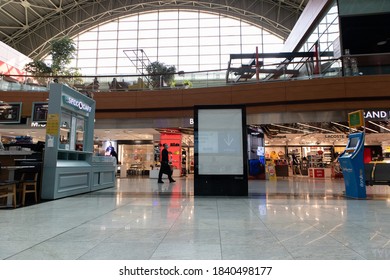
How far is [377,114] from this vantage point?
1168 cm

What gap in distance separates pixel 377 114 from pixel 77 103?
11.8m

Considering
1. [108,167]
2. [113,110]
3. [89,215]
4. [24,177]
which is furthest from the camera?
[113,110]

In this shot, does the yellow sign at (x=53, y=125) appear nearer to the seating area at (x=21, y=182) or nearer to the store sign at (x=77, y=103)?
the store sign at (x=77, y=103)

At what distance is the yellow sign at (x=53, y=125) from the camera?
6645mm

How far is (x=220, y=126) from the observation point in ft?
24.8

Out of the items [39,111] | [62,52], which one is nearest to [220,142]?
[39,111]

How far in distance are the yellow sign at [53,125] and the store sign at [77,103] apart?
0.57 metres

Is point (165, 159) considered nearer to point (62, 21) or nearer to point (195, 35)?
point (195, 35)

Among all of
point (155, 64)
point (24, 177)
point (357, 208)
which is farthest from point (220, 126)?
point (155, 64)

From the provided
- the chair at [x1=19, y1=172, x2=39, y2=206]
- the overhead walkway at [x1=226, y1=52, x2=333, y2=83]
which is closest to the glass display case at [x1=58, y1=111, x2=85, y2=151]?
the chair at [x1=19, y1=172, x2=39, y2=206]

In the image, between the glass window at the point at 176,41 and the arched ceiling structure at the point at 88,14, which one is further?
the arched ceiling structure at the point at 88,14

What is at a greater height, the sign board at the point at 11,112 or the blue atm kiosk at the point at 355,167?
the sign board at the point at 11,112

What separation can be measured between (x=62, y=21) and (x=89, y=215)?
37.1 metres

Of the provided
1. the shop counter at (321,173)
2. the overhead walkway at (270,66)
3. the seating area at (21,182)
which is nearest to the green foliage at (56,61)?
the overhead walkway at (270,66)
